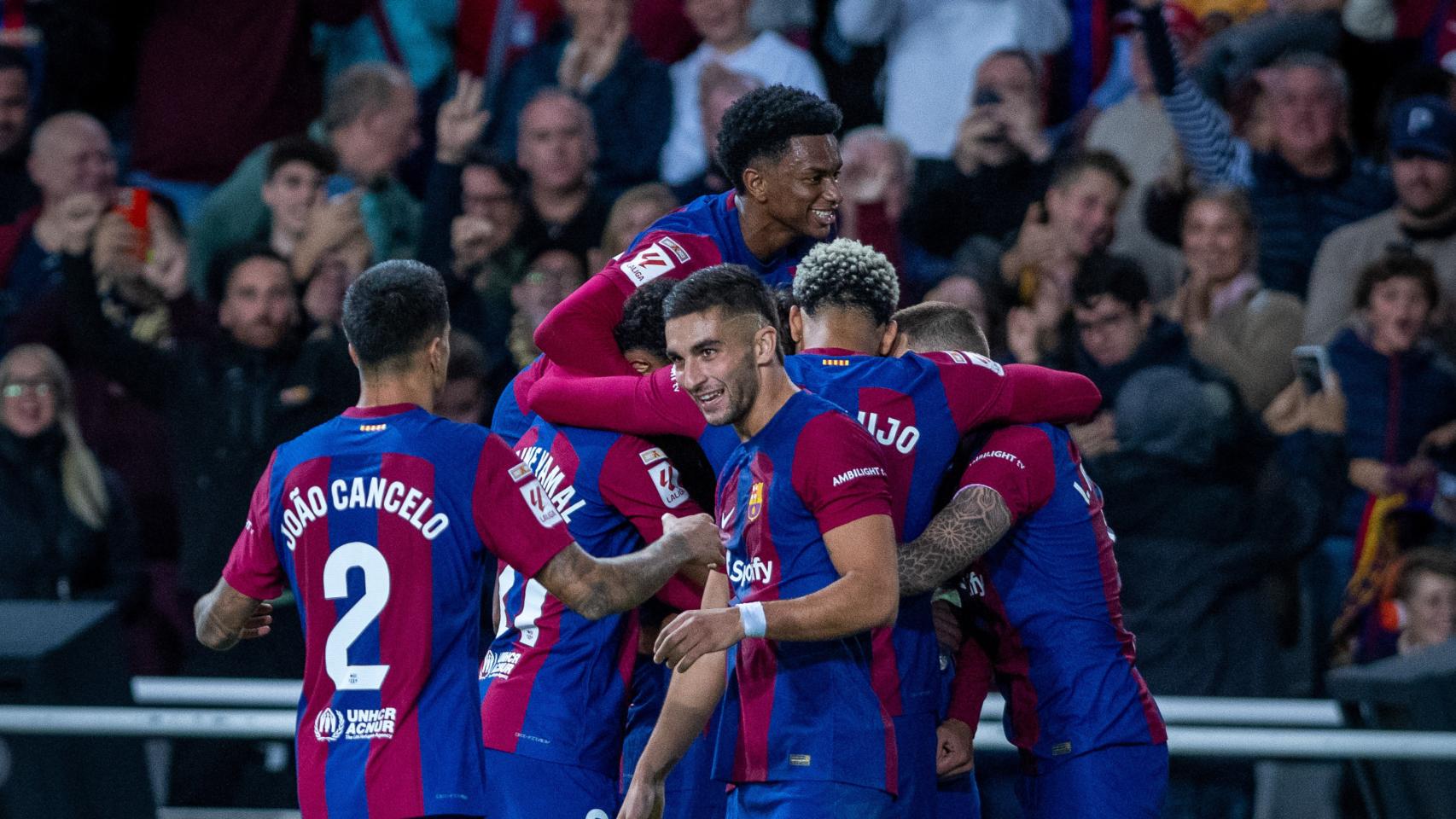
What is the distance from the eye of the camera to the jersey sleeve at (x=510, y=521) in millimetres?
3990

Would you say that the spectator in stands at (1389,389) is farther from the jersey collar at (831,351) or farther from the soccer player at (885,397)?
the jersey collar at (831,351)

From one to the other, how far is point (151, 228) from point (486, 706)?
4.49 meters

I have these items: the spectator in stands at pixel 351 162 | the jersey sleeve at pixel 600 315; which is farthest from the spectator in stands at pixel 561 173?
the jersey sleeve at pixel 600 315

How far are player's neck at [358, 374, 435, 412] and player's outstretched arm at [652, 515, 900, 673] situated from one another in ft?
2.65

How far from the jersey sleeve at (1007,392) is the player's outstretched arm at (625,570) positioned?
708mm

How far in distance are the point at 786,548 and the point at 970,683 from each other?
1122 millimetres

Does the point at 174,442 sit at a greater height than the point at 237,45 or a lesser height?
lesser

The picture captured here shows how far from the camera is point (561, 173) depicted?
8.12m

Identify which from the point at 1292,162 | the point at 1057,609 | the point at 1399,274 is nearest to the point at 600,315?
the point at 1057,609

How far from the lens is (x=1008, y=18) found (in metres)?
8.26

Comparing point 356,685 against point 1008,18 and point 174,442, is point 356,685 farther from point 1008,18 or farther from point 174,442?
point 1008,18

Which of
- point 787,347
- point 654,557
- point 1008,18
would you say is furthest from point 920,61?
point 654,557

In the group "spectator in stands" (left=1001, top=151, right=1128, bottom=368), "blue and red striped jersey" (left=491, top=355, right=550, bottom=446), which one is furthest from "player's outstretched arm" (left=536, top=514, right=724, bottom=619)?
"spectator in stands" (left=1001, top=151, right=1128, bottom=368)

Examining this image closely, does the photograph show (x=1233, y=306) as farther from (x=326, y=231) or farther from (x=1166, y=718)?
(x=326, y=231)
